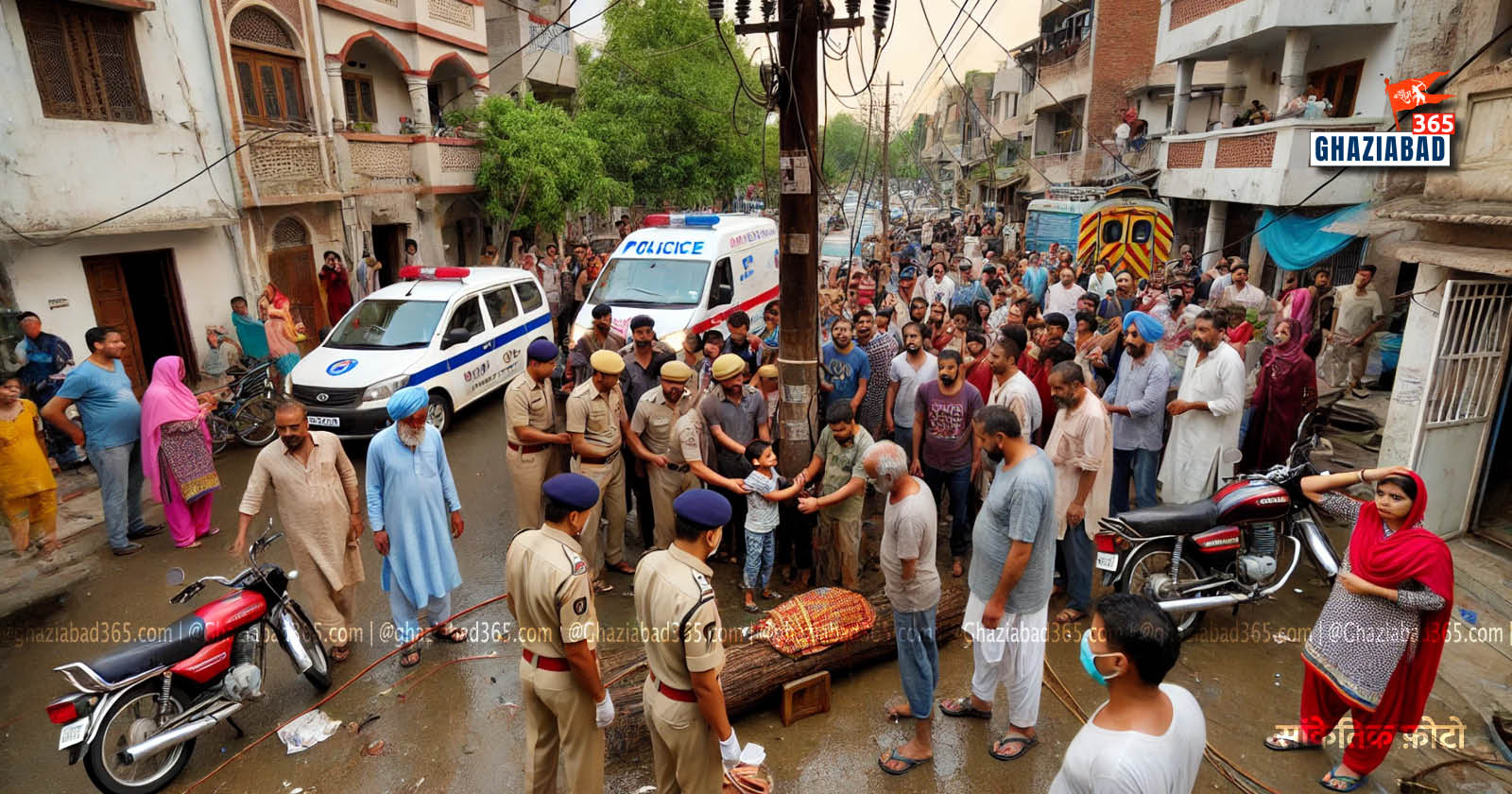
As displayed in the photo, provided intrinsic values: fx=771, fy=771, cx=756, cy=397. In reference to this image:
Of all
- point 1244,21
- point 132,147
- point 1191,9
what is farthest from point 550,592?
point 1191,9

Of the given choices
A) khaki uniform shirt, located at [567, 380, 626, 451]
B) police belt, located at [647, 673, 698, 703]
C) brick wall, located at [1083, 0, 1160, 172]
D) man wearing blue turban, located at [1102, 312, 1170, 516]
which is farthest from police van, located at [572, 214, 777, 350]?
brick wall, located at [1083, 0, 1160, 172]

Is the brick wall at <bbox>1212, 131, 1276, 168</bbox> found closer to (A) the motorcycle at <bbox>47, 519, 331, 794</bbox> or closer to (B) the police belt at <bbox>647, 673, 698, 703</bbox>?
(B) the police belt at <bbox>647, 673, 698, 703</bbox>

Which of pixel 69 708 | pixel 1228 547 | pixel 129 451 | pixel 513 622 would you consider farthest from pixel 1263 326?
pixel 129 451

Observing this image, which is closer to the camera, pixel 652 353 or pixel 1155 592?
pixel 1155 592

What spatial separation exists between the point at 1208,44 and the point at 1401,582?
1458 centimetres

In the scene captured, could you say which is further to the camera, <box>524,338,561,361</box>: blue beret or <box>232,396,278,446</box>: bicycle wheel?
<box>232,396,278,446</box>: bicycle wheel

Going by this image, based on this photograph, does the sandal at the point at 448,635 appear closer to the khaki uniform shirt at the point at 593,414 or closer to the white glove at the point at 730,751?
the khaki uniform shirt at the point at 593,414

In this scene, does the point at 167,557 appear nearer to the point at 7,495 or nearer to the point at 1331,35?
the point at 7,495

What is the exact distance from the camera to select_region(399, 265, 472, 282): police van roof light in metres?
9.73

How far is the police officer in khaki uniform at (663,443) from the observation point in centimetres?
562

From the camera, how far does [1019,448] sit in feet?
12.1

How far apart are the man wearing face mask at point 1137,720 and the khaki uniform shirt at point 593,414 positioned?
152 inches

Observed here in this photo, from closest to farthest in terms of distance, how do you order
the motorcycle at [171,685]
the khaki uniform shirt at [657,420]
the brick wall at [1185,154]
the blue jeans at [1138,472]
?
the motorcycle at [171,685] < the khaki uniform shirt at [657,420] < the blue jeans at [1138,472] < the brick wall at [1185,154]

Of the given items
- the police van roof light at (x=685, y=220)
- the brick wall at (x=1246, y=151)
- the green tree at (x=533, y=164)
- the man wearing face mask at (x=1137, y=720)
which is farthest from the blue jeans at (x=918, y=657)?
the green tree at (x=533, y=164)
